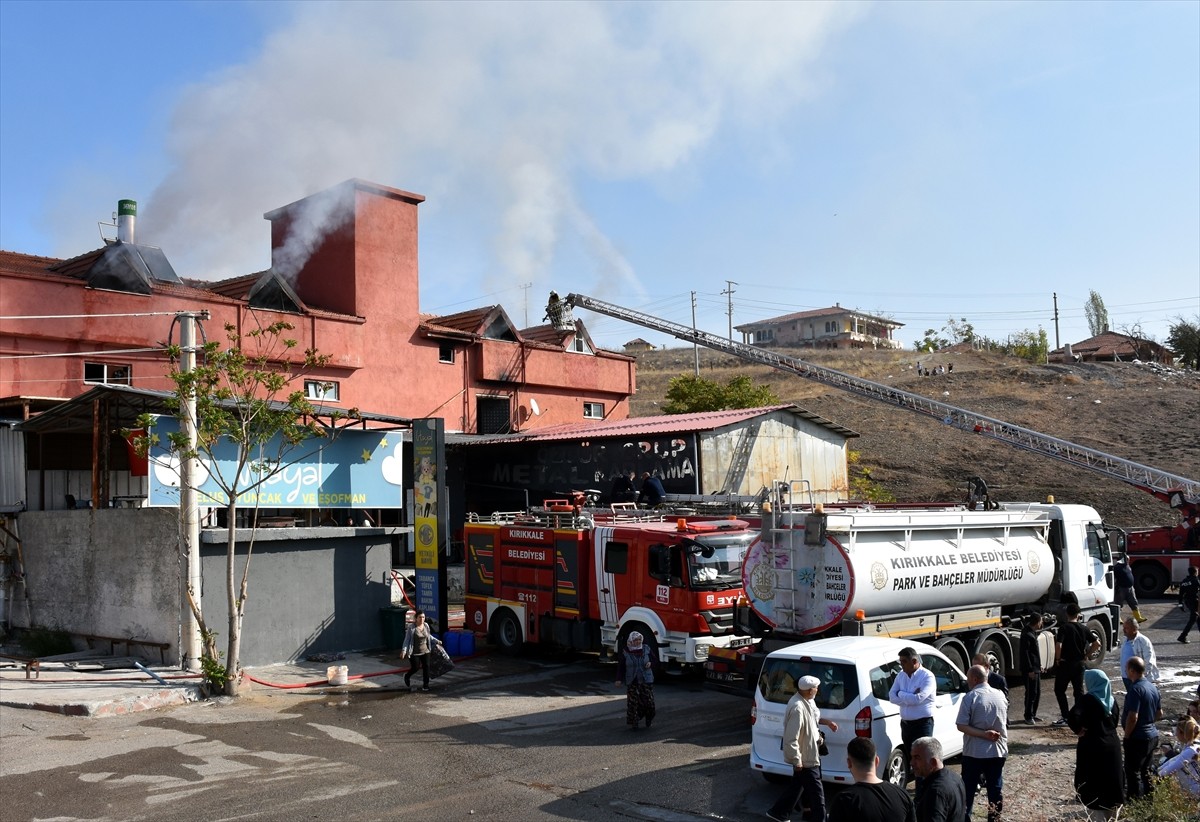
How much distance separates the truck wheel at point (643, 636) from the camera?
57.7ft

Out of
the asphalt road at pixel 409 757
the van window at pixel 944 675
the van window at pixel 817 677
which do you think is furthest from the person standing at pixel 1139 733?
the asphalt road at pixel 409 757

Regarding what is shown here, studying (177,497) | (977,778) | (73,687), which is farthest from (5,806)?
(977,778)

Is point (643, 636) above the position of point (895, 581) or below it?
below

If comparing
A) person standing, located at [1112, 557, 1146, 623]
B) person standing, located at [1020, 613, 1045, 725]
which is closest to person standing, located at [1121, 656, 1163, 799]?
person standing, located at [1020, 613, 1045, 725]

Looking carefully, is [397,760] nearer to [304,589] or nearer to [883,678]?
[883,678]

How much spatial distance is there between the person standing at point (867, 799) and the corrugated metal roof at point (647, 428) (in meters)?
21.7

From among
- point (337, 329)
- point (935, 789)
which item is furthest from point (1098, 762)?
point (337, 329)

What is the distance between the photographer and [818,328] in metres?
125

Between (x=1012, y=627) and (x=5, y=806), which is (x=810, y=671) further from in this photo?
(x=5, y=806)

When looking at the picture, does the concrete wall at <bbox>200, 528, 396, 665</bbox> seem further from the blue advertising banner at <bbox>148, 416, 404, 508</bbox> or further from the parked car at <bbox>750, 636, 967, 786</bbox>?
the parked car at <bbox>750, 636, 967, 786</bbox>

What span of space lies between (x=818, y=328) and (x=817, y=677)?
11770 cm

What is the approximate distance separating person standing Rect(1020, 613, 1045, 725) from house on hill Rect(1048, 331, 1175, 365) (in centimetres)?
6002

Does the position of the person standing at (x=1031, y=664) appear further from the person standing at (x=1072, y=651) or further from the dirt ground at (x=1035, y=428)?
the dirt ground at (x=1035, y=428)

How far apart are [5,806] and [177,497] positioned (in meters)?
8.93
